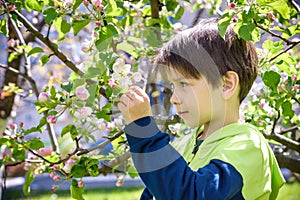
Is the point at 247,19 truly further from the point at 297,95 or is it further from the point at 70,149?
the point at 70,149

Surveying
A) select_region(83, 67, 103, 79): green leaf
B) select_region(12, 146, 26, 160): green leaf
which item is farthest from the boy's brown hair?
select_region(12, 146, 26, 160): green leaf

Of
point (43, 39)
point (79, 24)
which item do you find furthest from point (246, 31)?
point (43, 39)

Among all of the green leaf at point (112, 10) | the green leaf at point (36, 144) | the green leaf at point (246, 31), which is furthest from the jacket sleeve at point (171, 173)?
the green leaf at point (36, 144)

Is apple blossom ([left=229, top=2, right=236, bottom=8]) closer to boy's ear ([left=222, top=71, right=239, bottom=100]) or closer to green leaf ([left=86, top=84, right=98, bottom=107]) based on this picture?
boy's ear ([left=222, top=71, right=239, bottom=100])

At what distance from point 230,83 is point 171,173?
285 mm

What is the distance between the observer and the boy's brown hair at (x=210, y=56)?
1.18 m

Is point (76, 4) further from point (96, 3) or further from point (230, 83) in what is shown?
point (230, 83)

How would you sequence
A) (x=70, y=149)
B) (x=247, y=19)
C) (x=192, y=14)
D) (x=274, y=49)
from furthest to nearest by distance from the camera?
(x=192, y=14)
(x=70, y=149)
(x=274, y=49)
(x=247, y=19)

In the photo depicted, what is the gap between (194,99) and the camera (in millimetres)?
1155

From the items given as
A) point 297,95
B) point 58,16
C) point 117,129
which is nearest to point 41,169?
point 117,129

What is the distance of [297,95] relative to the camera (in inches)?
72.2

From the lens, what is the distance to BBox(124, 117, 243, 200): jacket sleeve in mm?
1031

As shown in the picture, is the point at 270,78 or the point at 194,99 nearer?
the point at 194,99

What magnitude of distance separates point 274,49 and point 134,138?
2.36 feet
